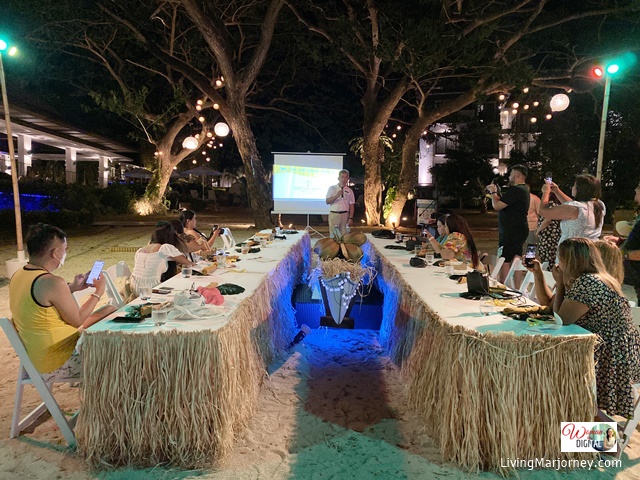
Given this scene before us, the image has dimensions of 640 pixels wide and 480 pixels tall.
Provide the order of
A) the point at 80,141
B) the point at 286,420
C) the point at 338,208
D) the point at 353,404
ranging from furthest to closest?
1. the point at 80,141
2. the point at 338,208
3. the point at 353,404
4. the point at 286,420

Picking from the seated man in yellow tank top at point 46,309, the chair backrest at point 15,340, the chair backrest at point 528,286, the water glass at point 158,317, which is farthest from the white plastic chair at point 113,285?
the chair backrest at point 528,286

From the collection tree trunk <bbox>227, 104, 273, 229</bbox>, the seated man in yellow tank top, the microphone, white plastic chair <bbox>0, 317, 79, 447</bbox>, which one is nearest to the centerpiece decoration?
the microphone

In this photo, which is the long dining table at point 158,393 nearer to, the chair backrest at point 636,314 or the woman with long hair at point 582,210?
the chair backrest at point 636,314

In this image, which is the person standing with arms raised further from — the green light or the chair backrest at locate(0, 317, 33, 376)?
the chair backrest at locate(0, 317, 33, 376)

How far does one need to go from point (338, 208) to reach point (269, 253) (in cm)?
276

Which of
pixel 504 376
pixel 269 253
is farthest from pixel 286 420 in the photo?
pixel 269 253

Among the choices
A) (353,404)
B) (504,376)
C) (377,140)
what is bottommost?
(353,404)

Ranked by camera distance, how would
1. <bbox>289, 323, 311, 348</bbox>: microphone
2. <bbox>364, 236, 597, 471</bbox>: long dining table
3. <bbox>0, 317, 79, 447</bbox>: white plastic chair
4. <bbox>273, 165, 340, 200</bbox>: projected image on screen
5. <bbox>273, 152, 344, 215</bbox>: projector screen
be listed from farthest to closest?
<bbox>273, 165, 340, 200</bbox>: projected image on screen, <bbox>273, 152, 344, 215</bbox>: projector screen, <bbox>289, 323, 311, 348</bbox>: microphone, <bbox>0, 317, 79, 447</bbox>: white plastic chair, <bbox>364, 236, 597, 471</bbox>: long dining table

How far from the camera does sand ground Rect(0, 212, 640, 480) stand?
2.36m

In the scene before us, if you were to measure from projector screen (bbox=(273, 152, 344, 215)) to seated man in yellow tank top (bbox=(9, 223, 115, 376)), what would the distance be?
7.69 meters

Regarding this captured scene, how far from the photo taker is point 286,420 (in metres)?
2.93

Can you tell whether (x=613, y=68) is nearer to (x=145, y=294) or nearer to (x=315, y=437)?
(x=315, y=437)

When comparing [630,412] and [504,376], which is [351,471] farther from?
[630,412]

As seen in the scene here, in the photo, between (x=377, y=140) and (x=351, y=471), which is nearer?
(x=351, y=471)
